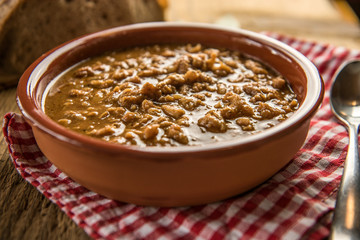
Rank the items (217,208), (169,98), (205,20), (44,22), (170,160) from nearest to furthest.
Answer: (170,160)
(217,208)
(169,98)
(44,22)
(205,20)

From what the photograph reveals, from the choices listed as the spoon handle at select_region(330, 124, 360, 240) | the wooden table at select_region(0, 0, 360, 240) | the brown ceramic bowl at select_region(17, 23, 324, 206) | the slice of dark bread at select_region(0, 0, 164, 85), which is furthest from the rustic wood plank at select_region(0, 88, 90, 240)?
the slice of dark bread at select_region(0, 0, 164, 85)

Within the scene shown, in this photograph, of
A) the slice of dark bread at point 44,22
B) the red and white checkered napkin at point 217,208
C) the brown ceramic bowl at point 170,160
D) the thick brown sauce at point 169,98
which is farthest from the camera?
the slice of dark bread at point 44,22

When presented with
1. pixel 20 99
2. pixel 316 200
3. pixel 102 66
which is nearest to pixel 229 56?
pixel 102 66

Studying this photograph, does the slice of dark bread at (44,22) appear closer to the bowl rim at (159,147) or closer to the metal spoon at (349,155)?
the bowl rim at (159,147)

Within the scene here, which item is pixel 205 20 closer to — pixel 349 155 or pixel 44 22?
pixel 44 22

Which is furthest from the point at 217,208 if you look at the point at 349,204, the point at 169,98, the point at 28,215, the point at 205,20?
the point at 205,20

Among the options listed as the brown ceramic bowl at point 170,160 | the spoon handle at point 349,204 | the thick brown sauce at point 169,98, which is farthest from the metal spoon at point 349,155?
the thick brown sauce at point 169,98

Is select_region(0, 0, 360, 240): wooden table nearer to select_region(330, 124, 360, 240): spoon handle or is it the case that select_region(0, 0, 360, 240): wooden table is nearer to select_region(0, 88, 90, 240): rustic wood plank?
select_region(0, 88, 90, 240): rustic wood plank
